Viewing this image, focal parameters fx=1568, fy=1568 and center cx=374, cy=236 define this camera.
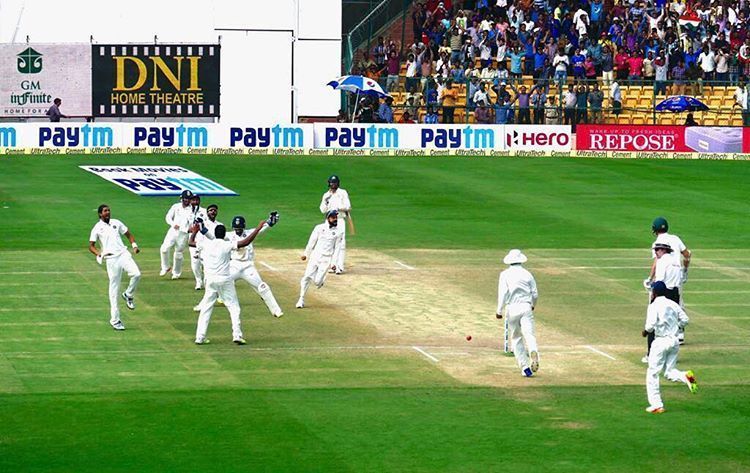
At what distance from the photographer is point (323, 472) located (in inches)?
A: 696

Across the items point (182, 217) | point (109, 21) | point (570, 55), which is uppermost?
point (109, 21)

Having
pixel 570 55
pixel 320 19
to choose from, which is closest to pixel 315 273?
pixel 320 19

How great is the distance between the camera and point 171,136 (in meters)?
54.7

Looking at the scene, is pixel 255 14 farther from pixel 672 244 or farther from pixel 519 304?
pixel 519 304

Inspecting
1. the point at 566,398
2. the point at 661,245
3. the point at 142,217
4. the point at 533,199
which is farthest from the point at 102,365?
the point at 533,199

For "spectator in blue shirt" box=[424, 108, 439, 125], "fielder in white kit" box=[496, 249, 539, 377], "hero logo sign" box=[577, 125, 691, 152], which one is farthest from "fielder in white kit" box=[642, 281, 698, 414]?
"hero logo sign" box=[577, 125, 691, 152]

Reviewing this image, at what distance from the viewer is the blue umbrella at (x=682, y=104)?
5512 centimetres

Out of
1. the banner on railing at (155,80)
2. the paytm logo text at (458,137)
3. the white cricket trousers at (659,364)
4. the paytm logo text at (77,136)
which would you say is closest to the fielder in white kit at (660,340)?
the white cricket trousers at (659,364)

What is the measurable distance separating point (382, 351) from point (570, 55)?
124ft

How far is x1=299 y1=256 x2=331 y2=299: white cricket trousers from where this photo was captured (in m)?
29.2

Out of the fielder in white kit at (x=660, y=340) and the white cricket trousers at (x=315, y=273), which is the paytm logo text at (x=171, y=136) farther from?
the fielder in white kit at (x=660, y=340)

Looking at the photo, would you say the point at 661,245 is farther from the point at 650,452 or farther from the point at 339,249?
the point at 339,249

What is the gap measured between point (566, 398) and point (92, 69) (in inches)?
1482

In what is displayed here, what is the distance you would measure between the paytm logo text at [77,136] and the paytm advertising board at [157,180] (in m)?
3.20
